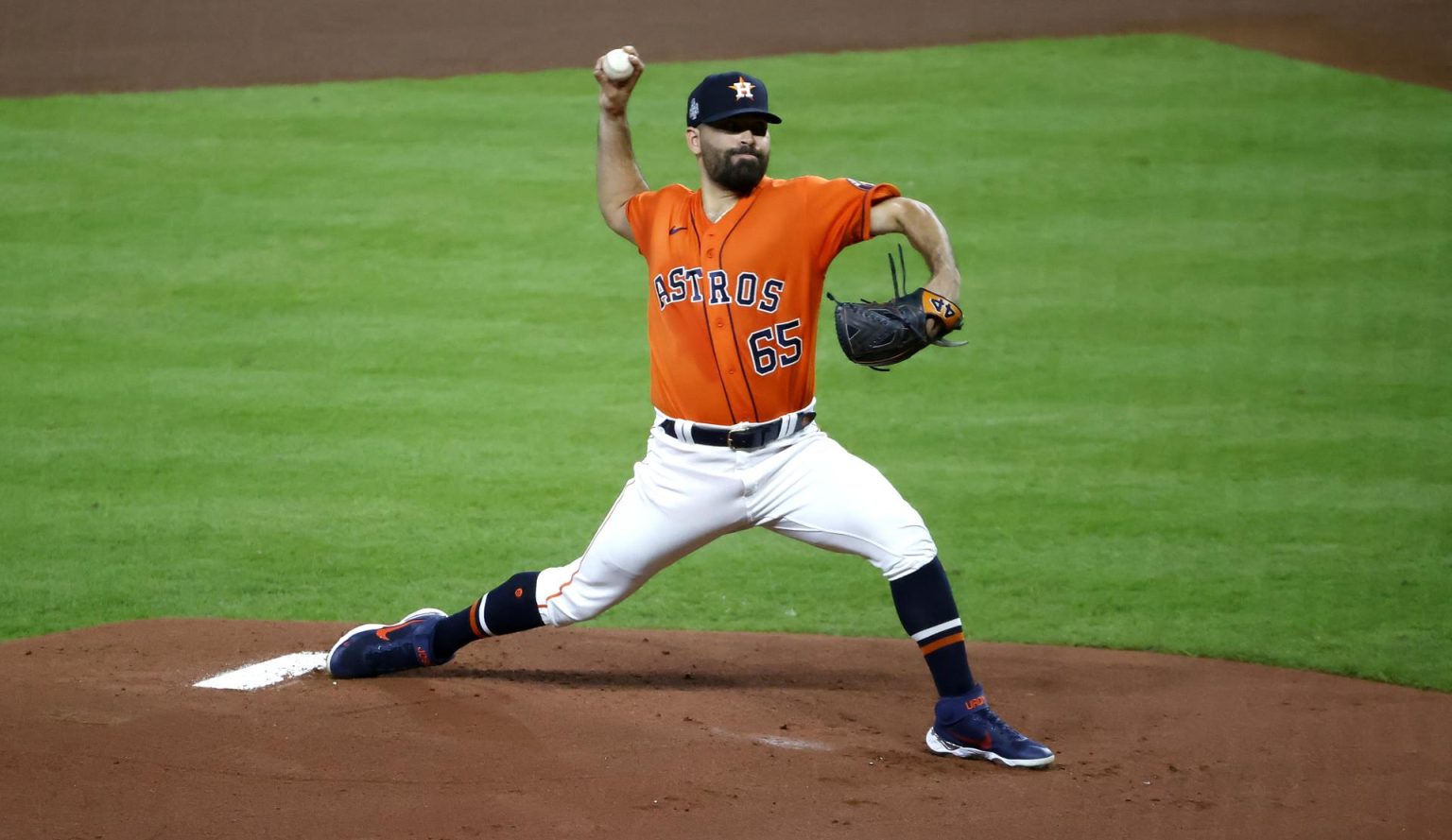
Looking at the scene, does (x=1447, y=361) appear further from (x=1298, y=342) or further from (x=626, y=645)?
(x=626, y=645)

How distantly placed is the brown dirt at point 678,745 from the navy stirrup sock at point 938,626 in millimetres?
210

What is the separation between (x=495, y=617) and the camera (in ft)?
14.3

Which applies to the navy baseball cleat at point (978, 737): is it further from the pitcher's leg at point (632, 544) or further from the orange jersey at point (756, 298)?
the orange jersey at point (756, 298)

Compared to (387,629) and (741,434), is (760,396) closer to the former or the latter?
(741,434)

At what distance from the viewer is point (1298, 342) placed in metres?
8.44

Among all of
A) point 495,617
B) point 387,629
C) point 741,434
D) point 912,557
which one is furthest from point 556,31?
point 912,557

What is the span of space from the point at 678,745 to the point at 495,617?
0.72 meters

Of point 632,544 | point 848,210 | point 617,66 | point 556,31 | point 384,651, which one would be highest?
point 556,31

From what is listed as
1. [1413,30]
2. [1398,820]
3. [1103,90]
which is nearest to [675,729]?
[1398,820]

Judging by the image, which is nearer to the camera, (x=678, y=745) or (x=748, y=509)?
(x=678, y=745)

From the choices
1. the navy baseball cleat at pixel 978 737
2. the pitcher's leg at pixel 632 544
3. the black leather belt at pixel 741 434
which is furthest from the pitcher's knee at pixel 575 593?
the navy baseball cleat at pixel 978 737

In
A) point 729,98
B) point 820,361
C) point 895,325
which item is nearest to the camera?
point 895,325

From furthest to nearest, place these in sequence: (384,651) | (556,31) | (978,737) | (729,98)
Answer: (556,31) < (384,651) < (729,98) < (978,737)

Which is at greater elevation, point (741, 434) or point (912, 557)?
point (741, 434)
